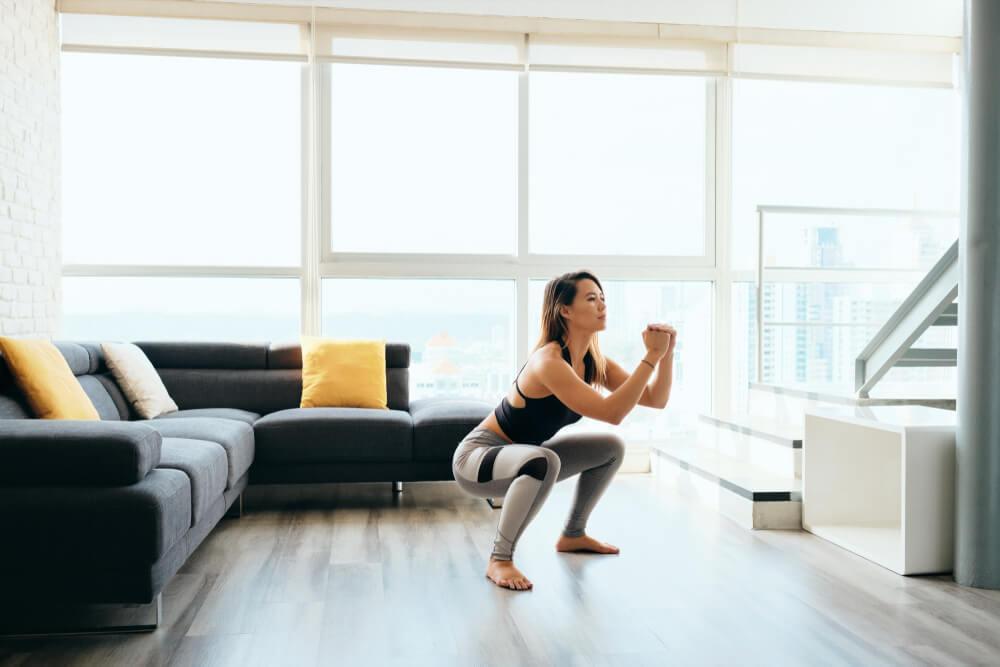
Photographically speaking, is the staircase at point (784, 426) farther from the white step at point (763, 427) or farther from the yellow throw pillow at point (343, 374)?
the yellow throw pillow at point (343, 374)

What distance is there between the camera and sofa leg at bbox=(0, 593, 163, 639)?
2342mm

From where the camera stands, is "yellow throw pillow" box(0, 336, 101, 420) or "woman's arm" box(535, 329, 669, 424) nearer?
"woman's arm" box(535, 329, 669, 424)

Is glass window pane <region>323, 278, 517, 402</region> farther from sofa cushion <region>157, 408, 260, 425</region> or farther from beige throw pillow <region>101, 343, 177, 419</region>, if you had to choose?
beige throw pillow <region>101, 343, 177, 419</region>

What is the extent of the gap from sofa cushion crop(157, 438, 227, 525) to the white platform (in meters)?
2.26

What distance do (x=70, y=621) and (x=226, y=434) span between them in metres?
1.12

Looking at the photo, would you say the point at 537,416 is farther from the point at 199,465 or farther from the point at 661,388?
the point at 199,465

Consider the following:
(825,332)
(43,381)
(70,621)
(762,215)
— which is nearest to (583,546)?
(70,621)

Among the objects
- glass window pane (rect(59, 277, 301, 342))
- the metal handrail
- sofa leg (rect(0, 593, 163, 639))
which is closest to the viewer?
sofa leg (rect(0, 593, 163, 639))

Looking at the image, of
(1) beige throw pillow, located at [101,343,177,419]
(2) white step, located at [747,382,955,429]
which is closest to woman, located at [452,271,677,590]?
(2) white step, located at [747,382,955,429]

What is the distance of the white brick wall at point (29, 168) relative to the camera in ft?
13.5

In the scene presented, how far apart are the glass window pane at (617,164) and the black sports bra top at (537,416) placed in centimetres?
238

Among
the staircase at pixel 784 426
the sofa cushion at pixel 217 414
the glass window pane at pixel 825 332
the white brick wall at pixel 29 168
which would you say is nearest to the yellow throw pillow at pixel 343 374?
the sofa cushion at pixel 217 414

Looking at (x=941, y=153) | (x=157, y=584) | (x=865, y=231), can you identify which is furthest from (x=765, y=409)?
(x=157, y=584)

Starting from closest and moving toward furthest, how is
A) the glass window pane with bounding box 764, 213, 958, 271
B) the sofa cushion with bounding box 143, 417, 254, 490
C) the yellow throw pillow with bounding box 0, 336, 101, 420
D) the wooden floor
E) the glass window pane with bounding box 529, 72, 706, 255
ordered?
the wooden floor
the yellow throw pillow with bounding box 0, 336, 101, 420
the sofa cushion with bounding box 143, 417, 254, 490
the glass window pane with bounding box 764, 213, 958, 271
the glass window pane with bounding box 529, 72, 706, 255
